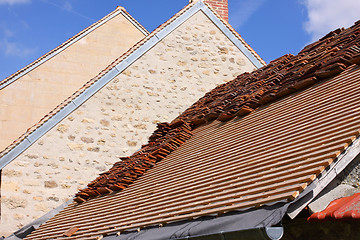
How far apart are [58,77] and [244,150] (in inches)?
407

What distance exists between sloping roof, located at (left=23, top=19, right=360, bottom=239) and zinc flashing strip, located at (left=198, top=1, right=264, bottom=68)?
2.41m

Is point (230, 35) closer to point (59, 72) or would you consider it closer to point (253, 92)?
point (253, 92)

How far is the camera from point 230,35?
38.2 ft

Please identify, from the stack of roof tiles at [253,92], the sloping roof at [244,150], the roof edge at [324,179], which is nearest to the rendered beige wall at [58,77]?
the stack of roof tiles at [253,92]

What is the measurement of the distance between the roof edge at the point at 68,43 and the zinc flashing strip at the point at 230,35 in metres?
3.98

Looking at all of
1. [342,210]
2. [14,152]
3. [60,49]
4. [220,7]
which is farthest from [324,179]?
[60,49]

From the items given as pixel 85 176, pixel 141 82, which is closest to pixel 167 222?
pixel 85 176

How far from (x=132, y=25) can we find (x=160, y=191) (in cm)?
1033

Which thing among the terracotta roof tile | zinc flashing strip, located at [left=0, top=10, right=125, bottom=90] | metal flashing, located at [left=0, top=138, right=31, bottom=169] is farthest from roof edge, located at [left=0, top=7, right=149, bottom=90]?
the terracotta roof tile

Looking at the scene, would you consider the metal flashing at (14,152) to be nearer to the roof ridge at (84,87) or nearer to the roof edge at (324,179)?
the roof ridge at (84,87)

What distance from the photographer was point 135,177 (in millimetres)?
7348

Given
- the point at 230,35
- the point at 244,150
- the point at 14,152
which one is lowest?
the point at 244,150

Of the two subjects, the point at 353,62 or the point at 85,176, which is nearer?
the point at 353,62

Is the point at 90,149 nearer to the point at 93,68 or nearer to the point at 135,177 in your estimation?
the point at 135,177
